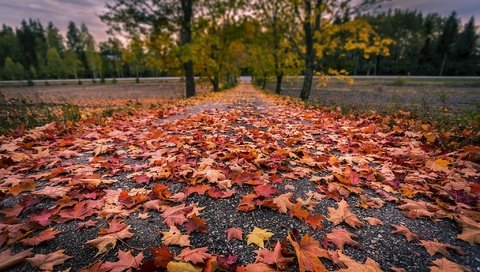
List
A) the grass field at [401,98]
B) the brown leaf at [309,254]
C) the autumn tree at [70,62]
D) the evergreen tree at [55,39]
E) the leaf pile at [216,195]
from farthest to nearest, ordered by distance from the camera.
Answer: the evergreen tree at [55,39], the autumn tree at [70,62], the grass field at [401,98], the leaf pile at [216,195], the brown leaf at [309,254]

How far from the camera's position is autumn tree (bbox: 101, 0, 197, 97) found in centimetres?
1089

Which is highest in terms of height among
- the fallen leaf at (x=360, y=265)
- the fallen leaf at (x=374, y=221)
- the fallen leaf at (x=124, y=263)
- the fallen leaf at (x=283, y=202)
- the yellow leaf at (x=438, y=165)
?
the yellow leaf at (x=438, y=165)

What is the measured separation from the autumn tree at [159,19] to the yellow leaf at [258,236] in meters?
10.5

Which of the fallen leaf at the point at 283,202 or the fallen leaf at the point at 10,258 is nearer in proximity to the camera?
the fallen leaf at the point at 10,258

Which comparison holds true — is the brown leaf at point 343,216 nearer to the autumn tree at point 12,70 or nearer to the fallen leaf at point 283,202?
the fallen leaf at point 283,202

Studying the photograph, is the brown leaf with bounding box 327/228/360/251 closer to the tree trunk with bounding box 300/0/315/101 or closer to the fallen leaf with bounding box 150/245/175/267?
the fallen leaf with bounding box 150/245/175/267

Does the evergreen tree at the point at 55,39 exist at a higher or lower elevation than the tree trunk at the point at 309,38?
higher

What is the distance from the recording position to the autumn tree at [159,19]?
10.9 meters

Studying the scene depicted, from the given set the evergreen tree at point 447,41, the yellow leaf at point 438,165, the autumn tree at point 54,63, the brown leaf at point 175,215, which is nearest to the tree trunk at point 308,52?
the yellow leaf at point 438,165

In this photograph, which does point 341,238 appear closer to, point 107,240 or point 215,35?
point 107,240

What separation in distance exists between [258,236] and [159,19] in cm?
1217

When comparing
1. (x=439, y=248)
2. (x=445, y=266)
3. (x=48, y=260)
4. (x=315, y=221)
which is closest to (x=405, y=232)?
(x=439, y=248)

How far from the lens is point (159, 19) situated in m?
11.4

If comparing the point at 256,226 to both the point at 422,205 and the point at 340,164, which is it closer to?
the point at 422,205
